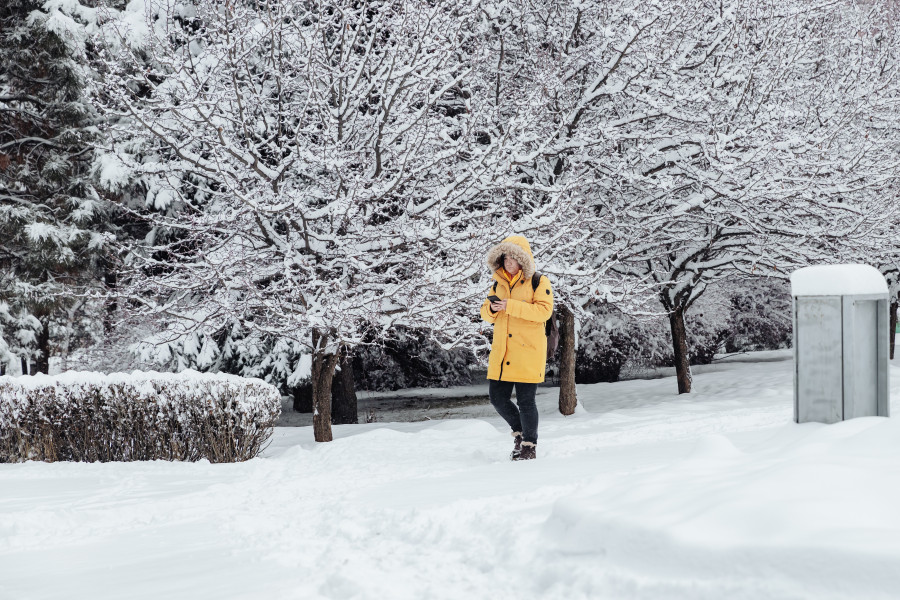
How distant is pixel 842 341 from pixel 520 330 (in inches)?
90.3

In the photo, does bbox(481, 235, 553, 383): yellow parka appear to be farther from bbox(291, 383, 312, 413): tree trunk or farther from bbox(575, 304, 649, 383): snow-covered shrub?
bbox(575, 304, 649, 383): snow-covered shrub

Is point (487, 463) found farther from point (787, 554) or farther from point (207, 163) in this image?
point (207, 163)

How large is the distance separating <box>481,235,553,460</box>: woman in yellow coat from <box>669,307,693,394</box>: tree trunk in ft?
27.8

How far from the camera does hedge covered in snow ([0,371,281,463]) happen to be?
278 inches

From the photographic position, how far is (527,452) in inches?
233

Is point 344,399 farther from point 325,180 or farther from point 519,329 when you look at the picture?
point 519,329

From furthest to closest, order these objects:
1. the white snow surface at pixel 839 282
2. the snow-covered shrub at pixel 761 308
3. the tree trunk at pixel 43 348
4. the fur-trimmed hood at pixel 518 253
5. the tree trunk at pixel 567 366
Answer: the snow-covered shrub at pixel 761 308
the tree trunk at pixel 43 348
the tree trunk at pixel 567 366
the fur-trimmed hood at pixel 518 253
the white snow surface at pixel 839 282

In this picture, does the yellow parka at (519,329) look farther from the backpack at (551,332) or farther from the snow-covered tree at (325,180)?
the snow-covered tree at (325,180)

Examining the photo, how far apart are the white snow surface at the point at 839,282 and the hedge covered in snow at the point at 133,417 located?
4869 millimetres

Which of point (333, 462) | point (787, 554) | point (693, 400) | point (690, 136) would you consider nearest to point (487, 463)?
point (333, 462)

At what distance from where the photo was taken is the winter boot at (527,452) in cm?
591

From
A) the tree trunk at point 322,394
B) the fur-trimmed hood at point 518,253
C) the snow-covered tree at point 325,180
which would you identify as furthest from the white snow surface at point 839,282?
the tree trunk at point 322,394

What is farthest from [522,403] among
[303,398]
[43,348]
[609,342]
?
[43,348]

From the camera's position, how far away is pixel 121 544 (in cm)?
407
